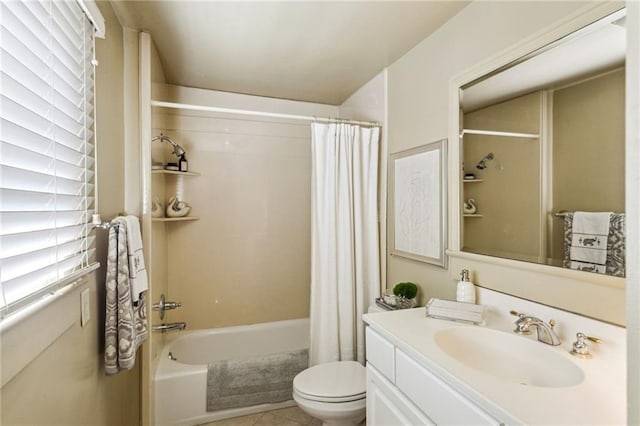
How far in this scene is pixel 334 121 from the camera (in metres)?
2.25

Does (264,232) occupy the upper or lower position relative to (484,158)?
lower

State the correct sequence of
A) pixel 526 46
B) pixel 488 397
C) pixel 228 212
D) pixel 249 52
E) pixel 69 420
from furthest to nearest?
pixel 228 212 → pixel 249 52 → pixel 526 46 → pixel 69 420 → pixel 488 397

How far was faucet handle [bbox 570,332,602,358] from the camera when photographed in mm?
1031

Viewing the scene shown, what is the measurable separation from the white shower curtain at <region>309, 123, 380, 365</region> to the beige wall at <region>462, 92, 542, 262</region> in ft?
2.60

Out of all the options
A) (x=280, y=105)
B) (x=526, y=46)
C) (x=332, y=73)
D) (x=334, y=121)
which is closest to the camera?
(x=526, y=46)

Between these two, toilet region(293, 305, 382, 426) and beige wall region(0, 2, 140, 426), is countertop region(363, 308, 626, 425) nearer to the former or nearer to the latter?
toilet region(293, 305, 382, 426)

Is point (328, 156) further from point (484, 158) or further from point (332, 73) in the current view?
point (484, 158)

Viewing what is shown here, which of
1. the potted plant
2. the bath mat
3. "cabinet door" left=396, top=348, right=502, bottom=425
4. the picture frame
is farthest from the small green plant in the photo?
the bath mat

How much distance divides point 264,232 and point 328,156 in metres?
1.09

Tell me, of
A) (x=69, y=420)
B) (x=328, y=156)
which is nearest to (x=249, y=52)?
(x=328, y=156)

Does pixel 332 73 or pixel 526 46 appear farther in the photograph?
pixel 332 73

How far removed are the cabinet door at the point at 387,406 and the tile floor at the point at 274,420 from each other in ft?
2.88

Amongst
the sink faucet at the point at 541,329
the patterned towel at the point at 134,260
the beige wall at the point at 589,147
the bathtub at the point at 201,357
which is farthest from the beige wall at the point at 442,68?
the patterned towel at the point at 134,260

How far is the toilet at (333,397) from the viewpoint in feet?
5.40
